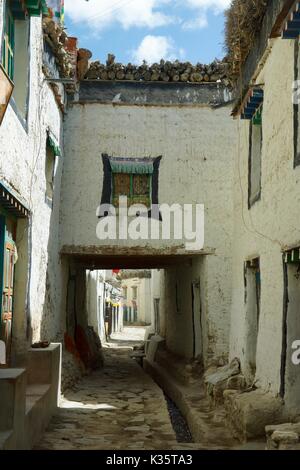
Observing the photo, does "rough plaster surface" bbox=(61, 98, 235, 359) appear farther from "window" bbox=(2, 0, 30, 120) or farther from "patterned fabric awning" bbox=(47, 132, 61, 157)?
"window" bbox=(2, 0, 30, 120)

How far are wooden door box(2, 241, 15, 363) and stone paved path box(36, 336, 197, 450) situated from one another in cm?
143

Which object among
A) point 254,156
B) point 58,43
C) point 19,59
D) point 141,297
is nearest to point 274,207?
point 254,156

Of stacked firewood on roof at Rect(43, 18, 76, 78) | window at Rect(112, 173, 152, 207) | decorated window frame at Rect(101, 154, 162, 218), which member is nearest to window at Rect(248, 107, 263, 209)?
decorated window frame at Rect(101, 154, 162, 218)

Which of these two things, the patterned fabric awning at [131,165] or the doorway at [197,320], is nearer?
the patterned fabric awning at [131,165]

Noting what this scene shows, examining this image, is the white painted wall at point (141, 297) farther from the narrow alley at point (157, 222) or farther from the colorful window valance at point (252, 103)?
the colorful window valance at point (252, 103)

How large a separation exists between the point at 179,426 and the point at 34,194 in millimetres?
4794

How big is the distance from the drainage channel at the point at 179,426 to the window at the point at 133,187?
14.0ft

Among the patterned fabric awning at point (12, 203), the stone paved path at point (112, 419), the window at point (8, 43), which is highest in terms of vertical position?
the window at point (8, 43)

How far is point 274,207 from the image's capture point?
7.49 metres

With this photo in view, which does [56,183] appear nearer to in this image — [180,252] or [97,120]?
[97,120]

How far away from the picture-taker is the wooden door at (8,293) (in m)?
7.66

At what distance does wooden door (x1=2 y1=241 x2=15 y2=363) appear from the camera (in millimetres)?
7656

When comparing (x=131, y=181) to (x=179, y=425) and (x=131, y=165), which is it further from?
(x=179, y=425)

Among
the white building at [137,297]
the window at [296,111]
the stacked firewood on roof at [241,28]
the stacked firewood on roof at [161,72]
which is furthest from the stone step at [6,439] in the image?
the white building at [137,297]
